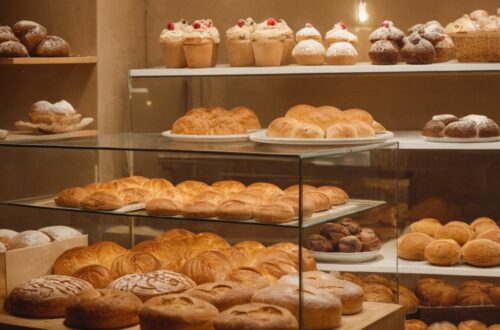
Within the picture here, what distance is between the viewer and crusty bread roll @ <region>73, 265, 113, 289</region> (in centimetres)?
240

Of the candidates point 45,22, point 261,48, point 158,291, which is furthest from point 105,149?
point 45,22

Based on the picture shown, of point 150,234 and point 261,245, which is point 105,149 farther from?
point 150,234

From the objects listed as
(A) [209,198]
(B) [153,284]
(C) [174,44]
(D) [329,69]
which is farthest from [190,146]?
(C) [174,44]

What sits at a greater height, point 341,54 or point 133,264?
point 341,54

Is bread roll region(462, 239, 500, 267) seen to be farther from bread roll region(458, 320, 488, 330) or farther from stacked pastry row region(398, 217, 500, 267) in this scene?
bread roll region(458, 320, 488, 330)

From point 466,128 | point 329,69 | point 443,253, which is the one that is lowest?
point 443,253

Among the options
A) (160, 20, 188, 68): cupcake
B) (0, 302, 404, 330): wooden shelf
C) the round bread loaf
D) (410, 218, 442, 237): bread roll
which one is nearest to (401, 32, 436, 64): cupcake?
(410, 218, 442, 237): bread roll

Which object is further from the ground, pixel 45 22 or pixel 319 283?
pixel 45 22

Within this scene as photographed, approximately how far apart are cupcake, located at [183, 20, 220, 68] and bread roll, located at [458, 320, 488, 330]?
1848 millimetres

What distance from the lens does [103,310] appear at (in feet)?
7.07

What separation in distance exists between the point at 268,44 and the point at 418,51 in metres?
0.75

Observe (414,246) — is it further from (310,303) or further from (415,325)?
(310,303)

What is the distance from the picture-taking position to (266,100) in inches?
194

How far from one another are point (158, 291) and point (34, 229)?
2.35 feet
